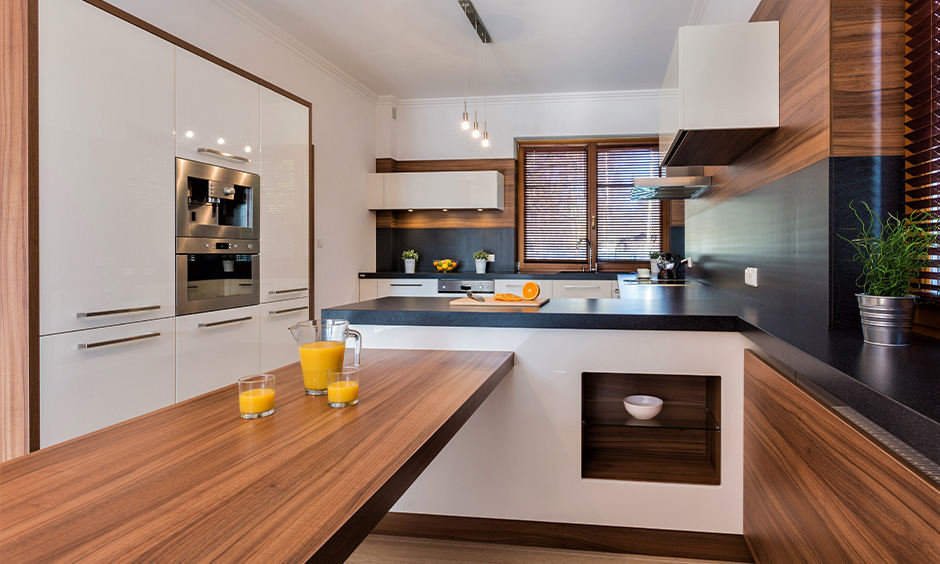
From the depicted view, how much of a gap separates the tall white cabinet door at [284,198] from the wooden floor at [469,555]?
1.84m

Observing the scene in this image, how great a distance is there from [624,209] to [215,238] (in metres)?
4.00

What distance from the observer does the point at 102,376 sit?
2328 millimetres

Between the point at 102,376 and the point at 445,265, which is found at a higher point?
the point at 445,265

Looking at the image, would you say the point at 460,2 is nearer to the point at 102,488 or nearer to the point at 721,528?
the point at 721,528

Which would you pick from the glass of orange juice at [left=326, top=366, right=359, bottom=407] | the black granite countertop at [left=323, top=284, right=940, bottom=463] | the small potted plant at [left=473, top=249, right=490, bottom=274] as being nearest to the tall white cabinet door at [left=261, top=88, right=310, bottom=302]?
the black granite countertop at [left=323, top=284, right=940, bottom=463]

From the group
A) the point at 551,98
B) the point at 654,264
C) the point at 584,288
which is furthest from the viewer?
the point at 551,98

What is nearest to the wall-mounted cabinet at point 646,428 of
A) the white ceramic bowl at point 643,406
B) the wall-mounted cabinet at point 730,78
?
the white ceramic bowl at point 643,406

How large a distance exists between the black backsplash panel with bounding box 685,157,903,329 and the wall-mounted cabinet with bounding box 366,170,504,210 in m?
3.10

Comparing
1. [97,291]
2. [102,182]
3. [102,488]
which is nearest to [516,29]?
[102,182]

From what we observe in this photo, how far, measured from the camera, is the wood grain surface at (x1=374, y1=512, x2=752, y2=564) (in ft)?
6.59

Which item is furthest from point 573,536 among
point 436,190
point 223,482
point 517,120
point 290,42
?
point 517,120

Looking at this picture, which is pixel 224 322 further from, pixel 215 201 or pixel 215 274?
pixel 215 201

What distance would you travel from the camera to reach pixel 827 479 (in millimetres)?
1137

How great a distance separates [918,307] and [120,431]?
1.97 m
